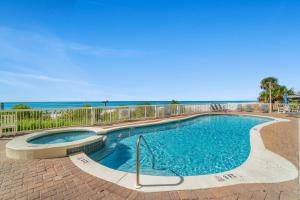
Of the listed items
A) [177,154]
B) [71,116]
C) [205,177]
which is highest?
[71,116]

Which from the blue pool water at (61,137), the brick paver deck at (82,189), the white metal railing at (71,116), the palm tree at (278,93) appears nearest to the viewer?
the brick paver deck at (82,189)

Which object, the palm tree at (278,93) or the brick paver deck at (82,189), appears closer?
the brick paver deck at (82,189)

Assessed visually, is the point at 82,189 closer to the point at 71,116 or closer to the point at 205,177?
the point at 205,177

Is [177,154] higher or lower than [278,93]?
lower

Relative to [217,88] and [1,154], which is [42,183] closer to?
[1,154]

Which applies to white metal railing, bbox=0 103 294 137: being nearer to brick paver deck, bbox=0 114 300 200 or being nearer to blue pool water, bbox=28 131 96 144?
blue pool water, bbox=28 131 96 144

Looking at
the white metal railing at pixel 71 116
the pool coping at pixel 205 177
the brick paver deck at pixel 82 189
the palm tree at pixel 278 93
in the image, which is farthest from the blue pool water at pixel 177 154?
the palm tree at pixel 278 93

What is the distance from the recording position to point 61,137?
5602 mm

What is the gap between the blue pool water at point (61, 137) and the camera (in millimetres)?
4957

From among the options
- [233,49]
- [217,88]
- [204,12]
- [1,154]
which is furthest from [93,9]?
[217,88]

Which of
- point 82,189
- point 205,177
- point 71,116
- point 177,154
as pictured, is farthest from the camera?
point 71,116

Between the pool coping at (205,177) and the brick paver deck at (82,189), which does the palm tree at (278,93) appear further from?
the brick paver deck at (82,189)

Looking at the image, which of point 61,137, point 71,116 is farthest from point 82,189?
point 71,116

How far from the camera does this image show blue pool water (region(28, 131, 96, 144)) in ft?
16.3
